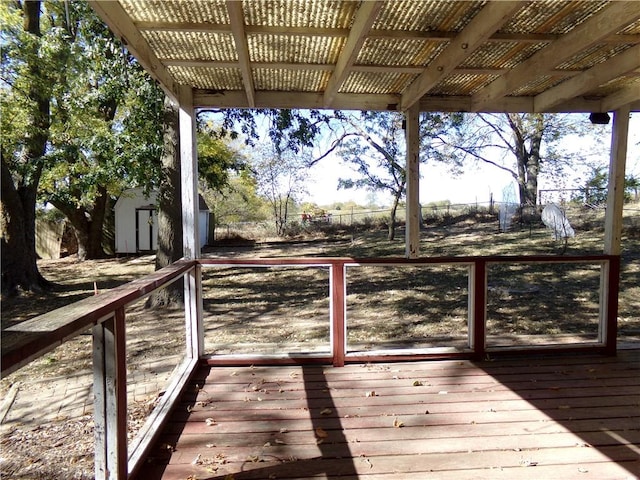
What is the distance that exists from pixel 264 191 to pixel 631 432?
19.9 meters

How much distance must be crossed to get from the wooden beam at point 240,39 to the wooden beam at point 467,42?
1.27m

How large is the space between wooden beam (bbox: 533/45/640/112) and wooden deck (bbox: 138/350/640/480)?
2164 mm

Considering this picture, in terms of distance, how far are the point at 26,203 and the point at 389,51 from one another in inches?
359

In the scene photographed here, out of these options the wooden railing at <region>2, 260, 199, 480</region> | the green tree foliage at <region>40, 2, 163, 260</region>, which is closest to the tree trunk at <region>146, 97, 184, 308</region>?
the green tree foliage at <region>40, 2, 163, 260</region>

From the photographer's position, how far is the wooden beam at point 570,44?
2035mm

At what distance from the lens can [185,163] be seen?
321cm

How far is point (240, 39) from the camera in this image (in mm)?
2299

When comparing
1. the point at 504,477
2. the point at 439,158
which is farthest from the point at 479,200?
the point at 504,477

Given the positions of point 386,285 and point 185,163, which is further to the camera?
point 386,285

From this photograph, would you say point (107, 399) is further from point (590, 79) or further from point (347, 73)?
point (590, 79)

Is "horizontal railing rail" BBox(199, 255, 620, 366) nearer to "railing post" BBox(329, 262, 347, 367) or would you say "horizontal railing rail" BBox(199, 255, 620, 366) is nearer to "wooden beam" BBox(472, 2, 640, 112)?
"railing post" BBox(329, 262, 347, 367)

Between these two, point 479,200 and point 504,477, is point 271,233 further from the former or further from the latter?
point 504,477

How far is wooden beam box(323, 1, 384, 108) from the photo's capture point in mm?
1981

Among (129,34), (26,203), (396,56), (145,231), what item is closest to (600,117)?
(396,56)
